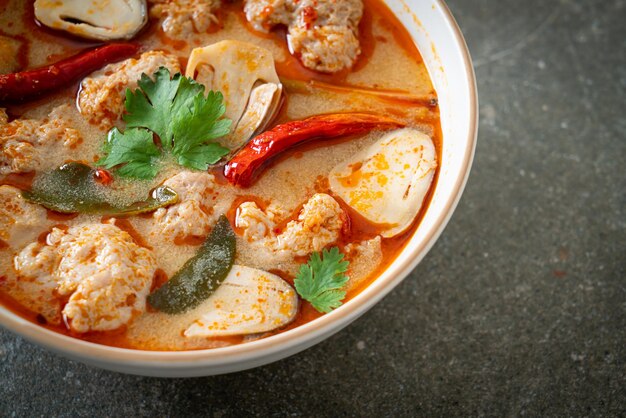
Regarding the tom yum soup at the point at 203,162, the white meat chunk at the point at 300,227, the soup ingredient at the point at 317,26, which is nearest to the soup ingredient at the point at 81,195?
the tom yum soup at the point at 203,162

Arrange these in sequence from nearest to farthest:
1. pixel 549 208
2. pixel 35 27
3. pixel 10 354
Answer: pixel 10 354
pixel 35 27
pixel 549 208

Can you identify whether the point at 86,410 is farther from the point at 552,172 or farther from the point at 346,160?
the point at 552,172

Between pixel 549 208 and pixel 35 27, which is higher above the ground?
pixel 35 27

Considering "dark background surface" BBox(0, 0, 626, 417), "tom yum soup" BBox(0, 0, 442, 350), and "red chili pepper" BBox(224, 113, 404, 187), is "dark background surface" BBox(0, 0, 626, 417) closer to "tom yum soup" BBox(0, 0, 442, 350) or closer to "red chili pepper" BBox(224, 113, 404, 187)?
"tom yum soup" BBox(0, 0, 442, 350)

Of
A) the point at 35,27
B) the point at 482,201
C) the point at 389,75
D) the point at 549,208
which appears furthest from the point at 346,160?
the point at 35,27

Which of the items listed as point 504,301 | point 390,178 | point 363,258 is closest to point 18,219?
point 363,258

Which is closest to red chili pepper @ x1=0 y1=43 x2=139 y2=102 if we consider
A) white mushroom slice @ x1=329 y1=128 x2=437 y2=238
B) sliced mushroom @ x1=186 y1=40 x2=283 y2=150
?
sliced mushroom @ x1=186 y1=40 x2=283 y2=150

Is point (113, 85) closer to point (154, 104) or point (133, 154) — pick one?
point (154, 104)
